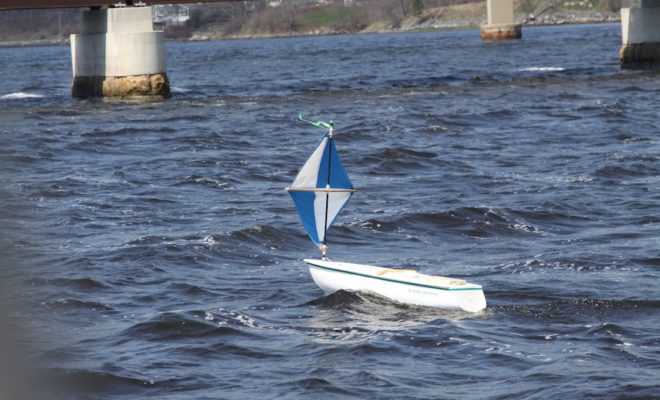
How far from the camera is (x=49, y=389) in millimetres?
1671

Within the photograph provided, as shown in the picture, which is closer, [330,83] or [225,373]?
[225,373]

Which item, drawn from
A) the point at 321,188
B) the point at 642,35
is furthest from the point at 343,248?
the point at 642,35

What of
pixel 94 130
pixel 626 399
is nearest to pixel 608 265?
pixel 626 399

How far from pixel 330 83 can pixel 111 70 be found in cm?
1921

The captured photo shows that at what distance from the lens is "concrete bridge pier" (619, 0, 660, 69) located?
69.1 metres

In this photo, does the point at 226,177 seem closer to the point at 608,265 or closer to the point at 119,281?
the point at 119,281

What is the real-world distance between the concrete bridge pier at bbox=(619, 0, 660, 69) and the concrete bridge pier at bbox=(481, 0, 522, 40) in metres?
83.4

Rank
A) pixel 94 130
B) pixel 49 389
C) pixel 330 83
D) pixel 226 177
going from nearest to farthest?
pixel 49 389, pixel 226 177, pixel 94 130, pixel 330 83

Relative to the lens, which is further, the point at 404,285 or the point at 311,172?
the point at 311,172

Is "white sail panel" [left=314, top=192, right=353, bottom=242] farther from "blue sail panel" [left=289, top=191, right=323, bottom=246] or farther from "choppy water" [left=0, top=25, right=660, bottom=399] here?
"choppy water" [left=0, top=25, right=660, bottom=399]

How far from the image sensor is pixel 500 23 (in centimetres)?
15788

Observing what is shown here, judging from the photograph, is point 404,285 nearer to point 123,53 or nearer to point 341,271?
point 341,271

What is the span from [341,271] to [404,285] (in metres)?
1.11

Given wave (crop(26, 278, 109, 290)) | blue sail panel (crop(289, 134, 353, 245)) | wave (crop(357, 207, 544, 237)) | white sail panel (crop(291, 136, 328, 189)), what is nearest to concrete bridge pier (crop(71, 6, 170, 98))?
wave (crop(357, 207, 544, 237))
